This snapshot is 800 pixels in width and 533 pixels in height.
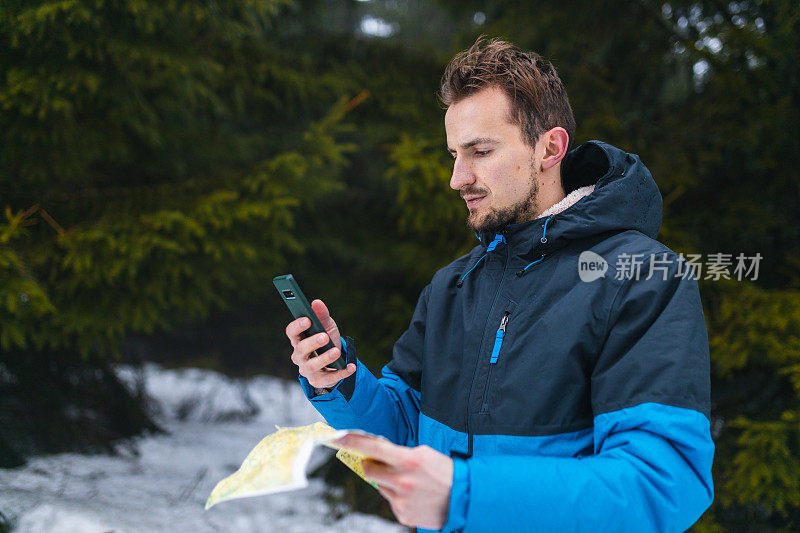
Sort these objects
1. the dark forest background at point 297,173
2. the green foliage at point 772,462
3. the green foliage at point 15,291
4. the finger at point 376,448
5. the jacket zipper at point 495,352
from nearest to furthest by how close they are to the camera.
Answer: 1. the finger at point 376,448
2. the jacket zipper at point 495,352
3. the green foliage at point 15,291
4. the green foliage at point 772,462
5. the dark forest background at point 297,173

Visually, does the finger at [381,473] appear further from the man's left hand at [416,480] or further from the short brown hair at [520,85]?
the short brown hair at [520,85]

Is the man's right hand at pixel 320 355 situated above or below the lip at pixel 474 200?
below

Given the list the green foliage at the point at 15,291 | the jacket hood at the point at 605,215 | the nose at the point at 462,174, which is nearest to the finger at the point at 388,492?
the jacket hood at the point at 605,215

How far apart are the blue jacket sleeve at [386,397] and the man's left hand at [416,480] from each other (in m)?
0.69

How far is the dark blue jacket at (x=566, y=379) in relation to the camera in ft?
3.62

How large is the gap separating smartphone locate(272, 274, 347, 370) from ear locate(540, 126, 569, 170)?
0.96 meters

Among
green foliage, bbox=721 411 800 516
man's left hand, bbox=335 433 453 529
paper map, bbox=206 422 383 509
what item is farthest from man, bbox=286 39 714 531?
green foliage, bbox=721 411 800 516

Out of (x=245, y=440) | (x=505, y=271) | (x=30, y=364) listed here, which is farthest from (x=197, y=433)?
(x=505, y=271)

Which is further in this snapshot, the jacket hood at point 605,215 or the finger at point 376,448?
the jacket hood at point 605,215

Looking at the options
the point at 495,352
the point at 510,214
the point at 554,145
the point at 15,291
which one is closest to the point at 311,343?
the point at 495,352

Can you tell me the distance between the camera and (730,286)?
145 inches

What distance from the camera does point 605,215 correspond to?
155 centimetres

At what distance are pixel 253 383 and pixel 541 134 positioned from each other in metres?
6.93

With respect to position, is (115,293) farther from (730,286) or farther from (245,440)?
(730,286)
